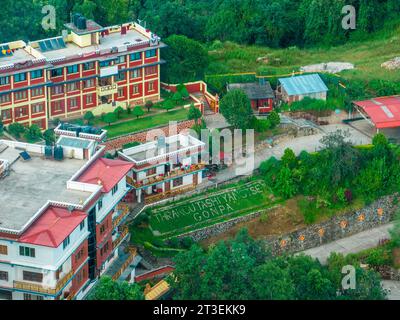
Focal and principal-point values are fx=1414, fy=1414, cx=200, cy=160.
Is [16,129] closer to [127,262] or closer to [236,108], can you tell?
[127,262]

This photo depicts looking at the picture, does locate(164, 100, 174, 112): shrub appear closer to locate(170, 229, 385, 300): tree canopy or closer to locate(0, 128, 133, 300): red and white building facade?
locate(0, 128, 133, 300): red and white building facade

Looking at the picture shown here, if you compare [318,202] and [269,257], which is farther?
[318,202]

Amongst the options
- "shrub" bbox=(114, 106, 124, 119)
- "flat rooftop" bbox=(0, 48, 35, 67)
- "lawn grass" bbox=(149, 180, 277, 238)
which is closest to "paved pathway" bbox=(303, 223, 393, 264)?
"lawn grass" bbox=(149, 180, 277, 238)

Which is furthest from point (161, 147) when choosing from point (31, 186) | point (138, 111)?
point (31, 186)

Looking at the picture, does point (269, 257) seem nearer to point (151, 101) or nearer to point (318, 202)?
point (318, 202)

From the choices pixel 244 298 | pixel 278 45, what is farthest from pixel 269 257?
pixel 278 45

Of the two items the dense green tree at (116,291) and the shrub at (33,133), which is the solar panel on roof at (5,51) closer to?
the shrub at (33,133)

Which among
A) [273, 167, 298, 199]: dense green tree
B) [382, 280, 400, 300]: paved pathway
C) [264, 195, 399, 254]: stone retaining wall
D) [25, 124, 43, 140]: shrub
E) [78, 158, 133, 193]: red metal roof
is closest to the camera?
[78, 158, 133, 193]: red metal roof
